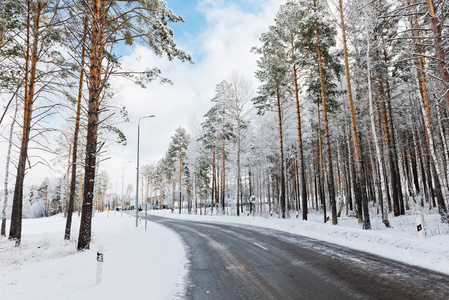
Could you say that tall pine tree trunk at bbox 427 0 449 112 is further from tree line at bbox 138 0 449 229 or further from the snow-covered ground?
the snow-covered ground

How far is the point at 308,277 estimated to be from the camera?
5289 millimetres

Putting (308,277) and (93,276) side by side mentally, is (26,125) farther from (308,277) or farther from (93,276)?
(308,277)

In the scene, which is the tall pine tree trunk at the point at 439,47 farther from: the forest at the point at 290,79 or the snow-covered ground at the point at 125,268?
the snow-covered ground at the point at 125,268

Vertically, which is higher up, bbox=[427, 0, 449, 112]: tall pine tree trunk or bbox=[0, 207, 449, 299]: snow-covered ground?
bbox=[427, 0, 449, 112]: tall pine tree trunk

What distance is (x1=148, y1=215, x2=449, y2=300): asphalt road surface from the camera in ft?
14.3

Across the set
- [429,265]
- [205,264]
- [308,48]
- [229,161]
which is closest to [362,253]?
[429,265]

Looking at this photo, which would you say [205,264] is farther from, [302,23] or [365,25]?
[302,23]

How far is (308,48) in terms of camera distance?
1582 centimetres

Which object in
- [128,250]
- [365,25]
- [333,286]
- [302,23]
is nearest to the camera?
[333,286]

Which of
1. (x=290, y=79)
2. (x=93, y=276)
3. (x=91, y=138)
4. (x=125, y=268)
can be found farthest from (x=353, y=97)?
(x=93, y=276)

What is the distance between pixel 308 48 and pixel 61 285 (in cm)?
1751

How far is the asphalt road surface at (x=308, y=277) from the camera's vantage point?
4.37 meters

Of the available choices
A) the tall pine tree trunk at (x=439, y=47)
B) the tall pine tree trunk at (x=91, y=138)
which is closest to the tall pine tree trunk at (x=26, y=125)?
the tall pine tree trunk at (x=91, y=138)

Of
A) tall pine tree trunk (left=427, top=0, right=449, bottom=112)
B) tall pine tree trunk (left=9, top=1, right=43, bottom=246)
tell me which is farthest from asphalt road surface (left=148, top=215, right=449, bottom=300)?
tall pine tree trunk (left=9, top=1, right=43, bottom=246)
